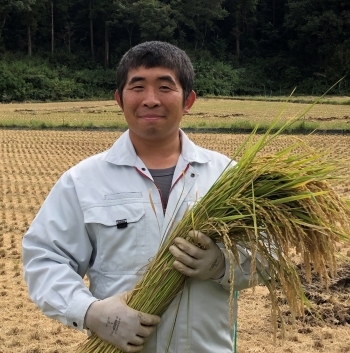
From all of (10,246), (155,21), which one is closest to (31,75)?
(155,21)

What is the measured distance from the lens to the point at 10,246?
225 inches

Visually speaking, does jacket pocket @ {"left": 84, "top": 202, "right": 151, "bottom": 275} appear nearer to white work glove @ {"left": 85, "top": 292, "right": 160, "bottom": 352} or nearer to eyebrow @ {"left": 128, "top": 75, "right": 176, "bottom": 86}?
white work glove @ {"left": 85, "top": 292, "right": 160, "bottom": 352}

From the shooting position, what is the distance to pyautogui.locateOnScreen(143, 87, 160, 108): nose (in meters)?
1.70

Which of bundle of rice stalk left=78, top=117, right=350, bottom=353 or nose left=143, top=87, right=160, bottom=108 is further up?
nose left=143, top=87, right=160, bottom=108

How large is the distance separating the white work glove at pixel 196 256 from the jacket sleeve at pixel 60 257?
28 centimetres

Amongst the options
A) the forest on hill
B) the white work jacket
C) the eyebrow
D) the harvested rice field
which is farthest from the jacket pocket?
the forest on hill

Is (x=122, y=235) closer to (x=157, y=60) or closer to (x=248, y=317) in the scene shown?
(x=157, y=60)

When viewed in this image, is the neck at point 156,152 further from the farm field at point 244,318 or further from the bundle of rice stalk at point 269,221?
the farm field at point 244,318

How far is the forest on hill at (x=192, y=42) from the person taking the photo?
1694 inches

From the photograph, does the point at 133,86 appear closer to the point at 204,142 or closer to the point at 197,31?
the point at 204,142

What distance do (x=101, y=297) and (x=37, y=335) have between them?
2.15m

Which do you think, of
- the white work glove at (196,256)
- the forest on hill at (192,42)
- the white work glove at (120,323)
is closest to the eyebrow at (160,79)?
the white work glove at (196,256)

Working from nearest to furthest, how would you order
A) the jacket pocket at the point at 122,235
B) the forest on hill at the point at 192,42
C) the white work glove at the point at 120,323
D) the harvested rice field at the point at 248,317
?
the white work glove at the point at 120,323 → the jacket pocket at the point at 122,235 → the harvested rice field at the point at 248,317 → the forest on hill at the point at 192,42

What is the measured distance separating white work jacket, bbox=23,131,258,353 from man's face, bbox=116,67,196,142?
12 centimetres
